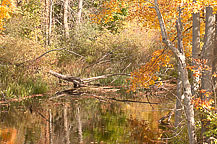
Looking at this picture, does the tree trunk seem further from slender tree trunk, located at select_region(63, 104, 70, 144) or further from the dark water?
slender tree trunk, located at select_region(63, 104, 70, 144)

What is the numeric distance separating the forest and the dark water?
0.02 metres

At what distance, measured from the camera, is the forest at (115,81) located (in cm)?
556

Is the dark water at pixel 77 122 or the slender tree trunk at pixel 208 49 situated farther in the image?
the dark water at pixel 77 122

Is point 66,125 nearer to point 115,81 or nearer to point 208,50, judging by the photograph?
point 208,50

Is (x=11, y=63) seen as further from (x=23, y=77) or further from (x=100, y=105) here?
(x=100, y=105)

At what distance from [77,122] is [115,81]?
6.61 m

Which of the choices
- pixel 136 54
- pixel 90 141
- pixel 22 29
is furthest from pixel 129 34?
pixel 90 141

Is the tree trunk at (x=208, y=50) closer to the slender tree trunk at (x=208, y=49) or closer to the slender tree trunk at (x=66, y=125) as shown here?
the slender tree trunk at (x=208, y=49)

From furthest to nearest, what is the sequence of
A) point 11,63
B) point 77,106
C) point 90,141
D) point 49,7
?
point 49,7
point 11,63
point 77,106
point 90,141

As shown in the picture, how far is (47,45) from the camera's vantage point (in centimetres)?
1491

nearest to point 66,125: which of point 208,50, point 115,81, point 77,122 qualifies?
point 77,122

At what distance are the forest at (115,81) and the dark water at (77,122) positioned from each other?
0.08 ft

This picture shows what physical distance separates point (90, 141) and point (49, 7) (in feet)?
35.6

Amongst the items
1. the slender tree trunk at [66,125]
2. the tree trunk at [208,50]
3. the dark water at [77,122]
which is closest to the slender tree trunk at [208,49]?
the tree trunk at [208,50]
